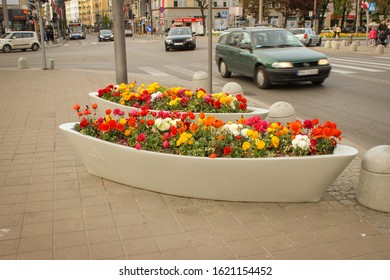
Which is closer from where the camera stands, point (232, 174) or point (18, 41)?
point (232, 174)

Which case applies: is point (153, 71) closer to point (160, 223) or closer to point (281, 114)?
point (281, 114)

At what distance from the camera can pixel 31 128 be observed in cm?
830

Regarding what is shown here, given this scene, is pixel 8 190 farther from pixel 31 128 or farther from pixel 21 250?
pixel 31 128

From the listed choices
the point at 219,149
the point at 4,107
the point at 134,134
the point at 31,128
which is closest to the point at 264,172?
the point at 219,149

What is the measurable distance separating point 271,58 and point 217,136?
8.40m

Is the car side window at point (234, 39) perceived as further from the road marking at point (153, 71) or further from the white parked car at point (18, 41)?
the white parked car at point (18, 41)

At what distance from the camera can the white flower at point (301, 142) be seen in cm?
434

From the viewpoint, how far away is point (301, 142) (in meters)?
4.34

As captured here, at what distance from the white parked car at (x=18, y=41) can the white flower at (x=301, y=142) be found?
3344cm

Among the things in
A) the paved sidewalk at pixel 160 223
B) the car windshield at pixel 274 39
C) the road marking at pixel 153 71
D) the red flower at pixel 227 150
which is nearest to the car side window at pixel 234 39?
the car windshield at pixel 274 39

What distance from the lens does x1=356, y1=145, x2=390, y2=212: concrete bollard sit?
4.32m

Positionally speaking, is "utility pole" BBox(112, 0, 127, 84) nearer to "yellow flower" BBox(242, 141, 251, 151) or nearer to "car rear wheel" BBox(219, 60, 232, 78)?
"car rear wheel" BBox(219, 60, 232, 78)

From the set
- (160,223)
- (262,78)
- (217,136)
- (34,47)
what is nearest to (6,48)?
(34,47)

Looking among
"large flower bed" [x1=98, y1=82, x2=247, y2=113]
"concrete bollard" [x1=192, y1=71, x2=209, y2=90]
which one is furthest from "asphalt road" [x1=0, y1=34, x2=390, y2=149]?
"large flower bed" [x1=98, y1=82, x2=247, y2=113]
